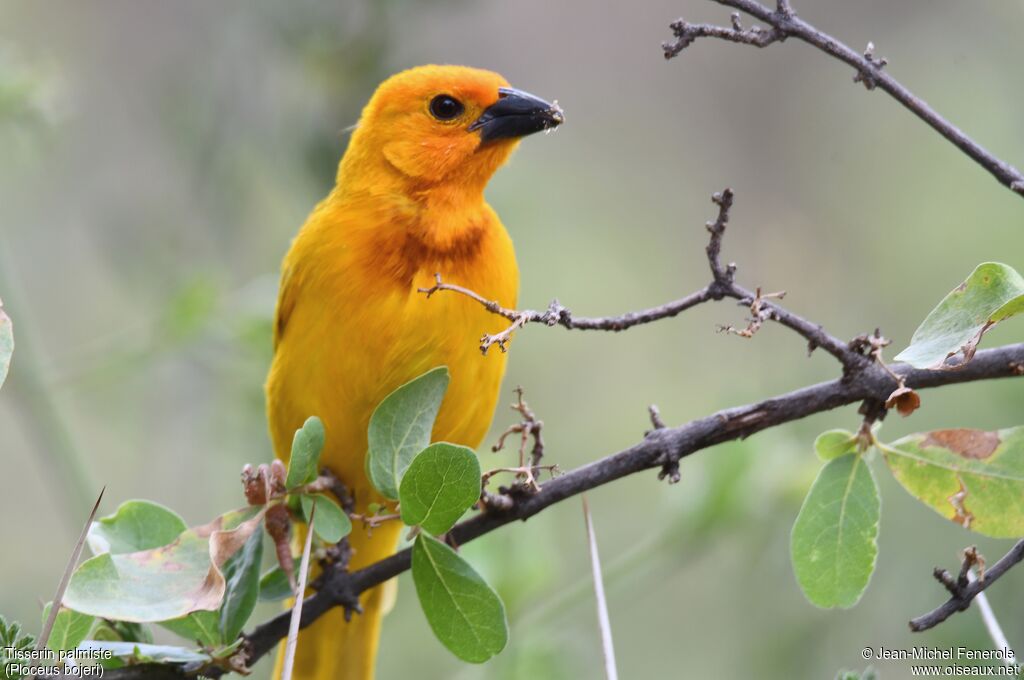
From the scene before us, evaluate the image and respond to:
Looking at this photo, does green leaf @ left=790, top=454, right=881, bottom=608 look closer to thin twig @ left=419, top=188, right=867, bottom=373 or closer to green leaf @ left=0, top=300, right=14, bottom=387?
thin twig @ left=419, top=188, right=867, bottom=373

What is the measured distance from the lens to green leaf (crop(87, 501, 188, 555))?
235cm

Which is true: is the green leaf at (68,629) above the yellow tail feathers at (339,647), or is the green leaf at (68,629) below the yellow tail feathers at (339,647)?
below

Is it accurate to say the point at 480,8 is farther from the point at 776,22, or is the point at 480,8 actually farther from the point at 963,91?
the point at 776,22

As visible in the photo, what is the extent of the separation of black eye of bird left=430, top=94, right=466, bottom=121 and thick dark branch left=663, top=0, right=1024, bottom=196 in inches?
67.3

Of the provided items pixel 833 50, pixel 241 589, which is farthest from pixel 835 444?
pixel 241 589

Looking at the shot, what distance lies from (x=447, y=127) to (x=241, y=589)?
1723 mm

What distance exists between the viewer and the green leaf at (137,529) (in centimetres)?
235

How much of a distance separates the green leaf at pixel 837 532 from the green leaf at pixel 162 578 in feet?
3.21

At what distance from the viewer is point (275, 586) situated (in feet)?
8.16

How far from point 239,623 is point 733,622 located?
135 inches

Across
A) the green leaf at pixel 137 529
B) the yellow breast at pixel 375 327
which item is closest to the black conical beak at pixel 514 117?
the yellow breast at pixel 375 327

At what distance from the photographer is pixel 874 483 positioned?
2.08m

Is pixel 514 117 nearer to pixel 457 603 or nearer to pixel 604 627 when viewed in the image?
pixel 457 603

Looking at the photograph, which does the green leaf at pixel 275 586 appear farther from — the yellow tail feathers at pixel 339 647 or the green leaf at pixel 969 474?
the green leaf at pixel 969 474
